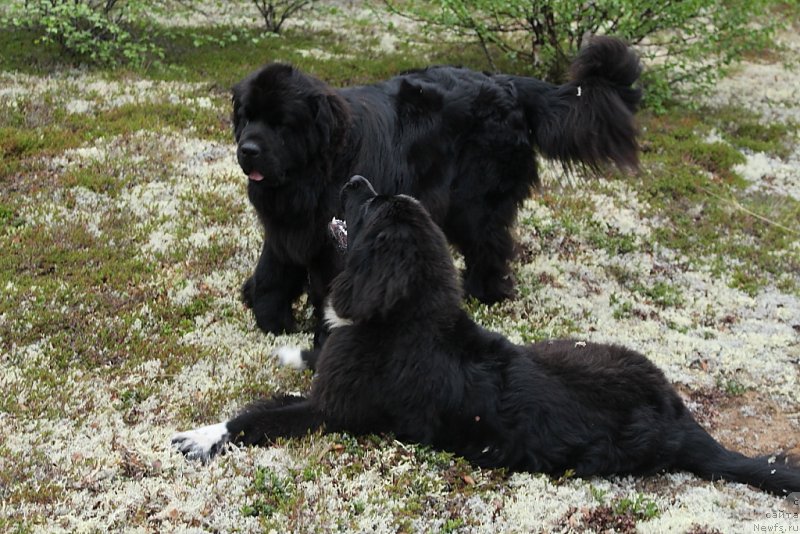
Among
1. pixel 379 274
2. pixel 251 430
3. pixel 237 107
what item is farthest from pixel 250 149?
pixel 251 430

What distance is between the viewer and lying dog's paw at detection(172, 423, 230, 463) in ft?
16.0

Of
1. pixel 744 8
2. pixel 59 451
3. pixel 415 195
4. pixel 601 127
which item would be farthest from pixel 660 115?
pixel 59 451

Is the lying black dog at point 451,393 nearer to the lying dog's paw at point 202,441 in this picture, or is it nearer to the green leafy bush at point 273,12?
the lying dog's paw at point 202,441

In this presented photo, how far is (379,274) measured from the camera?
4598 mm

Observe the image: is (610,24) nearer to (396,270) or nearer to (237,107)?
(237,107)

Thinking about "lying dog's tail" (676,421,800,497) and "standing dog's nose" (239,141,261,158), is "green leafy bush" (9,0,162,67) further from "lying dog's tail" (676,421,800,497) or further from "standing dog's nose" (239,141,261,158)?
"lying dog's tail" (676,421,800,497)

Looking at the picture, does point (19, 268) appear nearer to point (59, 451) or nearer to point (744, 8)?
point (59, 451)

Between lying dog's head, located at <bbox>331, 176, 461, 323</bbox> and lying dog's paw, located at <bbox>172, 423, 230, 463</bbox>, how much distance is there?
3.45 feet

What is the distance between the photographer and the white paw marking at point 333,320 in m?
5.00

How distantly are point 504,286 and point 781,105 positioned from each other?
10397mm

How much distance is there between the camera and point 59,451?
4.98 meters

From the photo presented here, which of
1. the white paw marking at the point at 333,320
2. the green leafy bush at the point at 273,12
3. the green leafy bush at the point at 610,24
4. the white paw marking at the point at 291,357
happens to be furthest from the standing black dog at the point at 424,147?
the green leafy bush at the point at 273,12

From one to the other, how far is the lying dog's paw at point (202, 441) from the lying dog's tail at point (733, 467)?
2762 millimetres

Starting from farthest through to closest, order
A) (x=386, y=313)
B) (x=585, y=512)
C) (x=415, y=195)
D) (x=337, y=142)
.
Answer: (x=415, y=195) < (x=337, y=142) < (x=386, y=313) < (x=585, y=512)
